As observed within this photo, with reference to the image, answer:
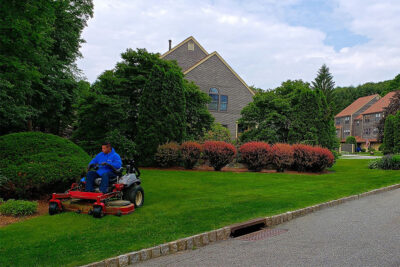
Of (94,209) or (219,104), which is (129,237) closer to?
(94,209)

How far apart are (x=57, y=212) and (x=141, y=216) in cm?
199

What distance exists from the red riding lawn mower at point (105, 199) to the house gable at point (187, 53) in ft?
83.9

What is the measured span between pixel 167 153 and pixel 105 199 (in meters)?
10.1

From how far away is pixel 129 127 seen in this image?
19625 mm

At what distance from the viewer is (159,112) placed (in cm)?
1886

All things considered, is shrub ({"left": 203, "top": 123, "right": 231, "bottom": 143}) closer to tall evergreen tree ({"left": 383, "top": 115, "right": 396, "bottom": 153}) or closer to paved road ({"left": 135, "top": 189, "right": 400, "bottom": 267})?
paved road ({"left": 135, "top": 189, "right": 400, "bottom": 267})

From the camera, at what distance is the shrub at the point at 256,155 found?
59.2 ft

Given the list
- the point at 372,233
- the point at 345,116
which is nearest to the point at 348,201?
the point at 372,233

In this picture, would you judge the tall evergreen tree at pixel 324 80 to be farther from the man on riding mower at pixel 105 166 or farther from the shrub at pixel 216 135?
the man on riding mower at pixel 105 166

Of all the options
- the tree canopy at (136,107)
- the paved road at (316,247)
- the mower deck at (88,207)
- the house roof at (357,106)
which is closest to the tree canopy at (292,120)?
the tree canopy at (136,107)

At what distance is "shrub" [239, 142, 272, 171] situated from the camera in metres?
18.0

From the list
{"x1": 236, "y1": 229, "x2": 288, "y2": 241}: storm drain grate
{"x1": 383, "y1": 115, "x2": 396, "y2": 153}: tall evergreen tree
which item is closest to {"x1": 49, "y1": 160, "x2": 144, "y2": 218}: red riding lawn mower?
{"x1": 236, "y1": 229, "x2": 288, "y2": 241}: storm drain grate

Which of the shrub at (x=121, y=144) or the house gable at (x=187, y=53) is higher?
the house gable at (x=187, y=53)

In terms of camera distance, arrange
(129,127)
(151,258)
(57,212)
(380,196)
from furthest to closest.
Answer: (129,127), (380,196), (57,212), (151,258)
